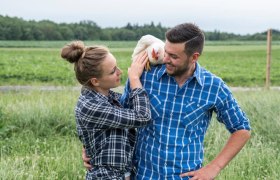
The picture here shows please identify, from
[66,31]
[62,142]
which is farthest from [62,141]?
[66,31]

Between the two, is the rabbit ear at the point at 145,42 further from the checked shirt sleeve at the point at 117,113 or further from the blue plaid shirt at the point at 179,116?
the checked shirt sleeve at the point at 117,113

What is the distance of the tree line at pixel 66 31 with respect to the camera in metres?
24.6

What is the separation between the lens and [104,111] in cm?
275

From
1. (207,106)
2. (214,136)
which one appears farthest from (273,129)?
(207,106)

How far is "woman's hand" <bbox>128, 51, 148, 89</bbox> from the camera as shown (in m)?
2.79

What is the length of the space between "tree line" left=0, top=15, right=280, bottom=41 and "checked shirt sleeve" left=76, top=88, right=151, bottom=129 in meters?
19.9

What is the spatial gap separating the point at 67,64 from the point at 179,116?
21.8 m

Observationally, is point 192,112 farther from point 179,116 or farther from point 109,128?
point 109,128

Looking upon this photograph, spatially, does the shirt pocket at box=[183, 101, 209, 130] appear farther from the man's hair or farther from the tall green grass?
the tall green grass

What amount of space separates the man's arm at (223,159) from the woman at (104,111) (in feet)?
1.18

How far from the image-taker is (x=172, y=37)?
107 inches

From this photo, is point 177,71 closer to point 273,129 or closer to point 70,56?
point 70,56

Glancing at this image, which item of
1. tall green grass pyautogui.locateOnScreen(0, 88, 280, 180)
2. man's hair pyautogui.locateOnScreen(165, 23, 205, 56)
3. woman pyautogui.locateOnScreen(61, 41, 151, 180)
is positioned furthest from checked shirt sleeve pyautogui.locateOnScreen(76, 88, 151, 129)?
tall green grass pyautogui.locateOnScreen(0, 88, 280, 180)

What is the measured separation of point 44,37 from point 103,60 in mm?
26004
